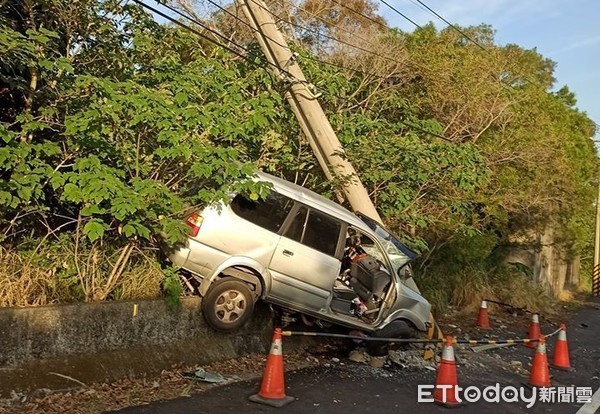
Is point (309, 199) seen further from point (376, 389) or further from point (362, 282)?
point (376, 389)

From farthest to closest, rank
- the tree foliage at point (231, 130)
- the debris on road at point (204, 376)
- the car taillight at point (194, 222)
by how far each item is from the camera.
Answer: the car taillight at point (194, 222) < the debris on road at point (204, 376) < the tree foliage at point (231, 130)

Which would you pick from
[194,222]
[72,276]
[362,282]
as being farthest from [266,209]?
[72,276]

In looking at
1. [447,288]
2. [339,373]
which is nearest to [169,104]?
[339,373]

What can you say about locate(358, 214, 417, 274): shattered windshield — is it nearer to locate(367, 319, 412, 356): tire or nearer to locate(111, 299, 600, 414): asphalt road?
locate(367, 319, 412, 356): tire

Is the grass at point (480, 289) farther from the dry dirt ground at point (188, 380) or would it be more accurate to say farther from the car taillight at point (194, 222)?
the car taillight at point (194, 222)

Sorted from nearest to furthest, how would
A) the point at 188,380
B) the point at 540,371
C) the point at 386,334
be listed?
the point at 188,380 → the point at 540,371 → the point at 386,334

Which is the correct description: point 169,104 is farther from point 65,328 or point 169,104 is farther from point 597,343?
point 597,343

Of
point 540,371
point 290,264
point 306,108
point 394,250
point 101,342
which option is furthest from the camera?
point 306,108

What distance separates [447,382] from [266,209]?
302 centimetres

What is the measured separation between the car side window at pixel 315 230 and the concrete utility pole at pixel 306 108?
6.38ft

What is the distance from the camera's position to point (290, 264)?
7.58m

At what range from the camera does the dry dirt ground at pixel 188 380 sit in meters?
5.37

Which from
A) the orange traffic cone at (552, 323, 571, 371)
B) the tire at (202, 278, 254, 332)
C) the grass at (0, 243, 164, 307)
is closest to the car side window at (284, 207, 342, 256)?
the tire at (202, 278, 254, 332)

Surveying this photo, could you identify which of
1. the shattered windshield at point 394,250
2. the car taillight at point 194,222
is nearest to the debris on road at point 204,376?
the car taillight at point 194,222
